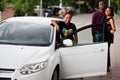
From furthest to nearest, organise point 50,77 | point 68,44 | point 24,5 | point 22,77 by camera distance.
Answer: point 24,5, point 68,44, point 50,77, point 22,77

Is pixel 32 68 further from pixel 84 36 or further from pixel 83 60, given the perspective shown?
pixel 84 36

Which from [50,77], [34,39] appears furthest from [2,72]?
[34,39]

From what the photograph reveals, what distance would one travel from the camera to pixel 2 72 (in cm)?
790

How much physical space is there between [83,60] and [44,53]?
119 centimetres

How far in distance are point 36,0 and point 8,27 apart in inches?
2262

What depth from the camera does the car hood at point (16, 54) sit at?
804 cm

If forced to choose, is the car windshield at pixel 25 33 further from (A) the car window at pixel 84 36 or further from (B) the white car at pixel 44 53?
(A) the car window at pixel 84 36

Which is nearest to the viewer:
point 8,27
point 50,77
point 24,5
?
point 50,77

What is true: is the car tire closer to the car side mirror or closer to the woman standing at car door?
the car side mirror

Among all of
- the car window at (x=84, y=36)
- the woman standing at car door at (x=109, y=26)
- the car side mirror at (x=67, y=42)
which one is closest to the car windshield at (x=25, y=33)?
the car side mirror at (x=67, y=42)

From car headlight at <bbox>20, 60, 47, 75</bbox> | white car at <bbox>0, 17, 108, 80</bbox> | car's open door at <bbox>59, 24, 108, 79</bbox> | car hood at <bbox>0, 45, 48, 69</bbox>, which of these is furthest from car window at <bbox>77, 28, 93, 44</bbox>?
car headlight at <bbox>20, 60, 47, 75</bbox>

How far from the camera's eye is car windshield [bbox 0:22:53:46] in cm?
935

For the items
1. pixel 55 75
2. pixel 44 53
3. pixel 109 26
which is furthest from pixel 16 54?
pixel 109 26

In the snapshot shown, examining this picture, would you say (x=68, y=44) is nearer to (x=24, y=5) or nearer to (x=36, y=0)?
(x=24, y=5)
